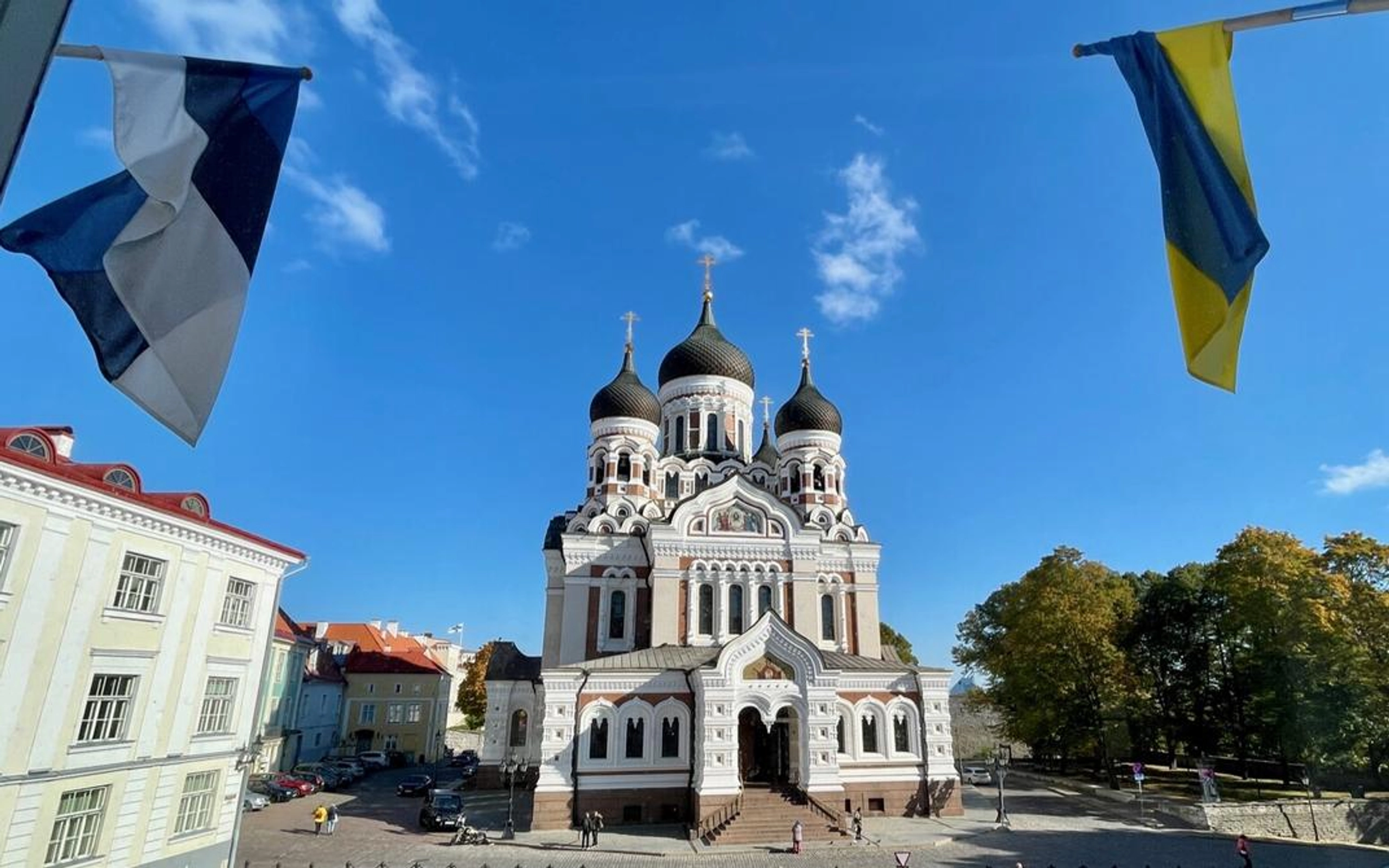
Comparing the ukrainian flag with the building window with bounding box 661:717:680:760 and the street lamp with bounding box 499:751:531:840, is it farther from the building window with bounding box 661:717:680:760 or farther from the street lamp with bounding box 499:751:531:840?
the street lamp with bounding box 499:751:531:840

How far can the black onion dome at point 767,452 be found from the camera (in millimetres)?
41938

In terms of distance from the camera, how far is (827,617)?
105 ft

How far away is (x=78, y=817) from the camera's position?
534 inches

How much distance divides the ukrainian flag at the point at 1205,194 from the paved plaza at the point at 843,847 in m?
18.0

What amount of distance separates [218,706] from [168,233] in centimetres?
1583

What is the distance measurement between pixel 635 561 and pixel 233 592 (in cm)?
1727

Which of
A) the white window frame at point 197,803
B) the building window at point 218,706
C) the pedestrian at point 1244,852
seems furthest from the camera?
the pedestrian at point 1244,852

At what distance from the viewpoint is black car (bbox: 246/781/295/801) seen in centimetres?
2958

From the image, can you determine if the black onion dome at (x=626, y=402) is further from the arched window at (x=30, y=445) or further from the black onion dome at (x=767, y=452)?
the arched window at (x=30, y=445)

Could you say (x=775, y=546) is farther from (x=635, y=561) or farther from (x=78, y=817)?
(x=78, y=817)

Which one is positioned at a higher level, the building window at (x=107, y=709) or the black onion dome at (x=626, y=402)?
the black onion dome at (x=626, y=402)

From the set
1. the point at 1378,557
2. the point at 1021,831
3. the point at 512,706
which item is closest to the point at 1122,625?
the point at 1378,557

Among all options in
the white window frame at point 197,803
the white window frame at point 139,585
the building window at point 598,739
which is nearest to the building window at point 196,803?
the white window frame at point 197,803

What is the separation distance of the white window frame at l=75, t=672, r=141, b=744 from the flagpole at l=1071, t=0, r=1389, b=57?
18.7 meters
